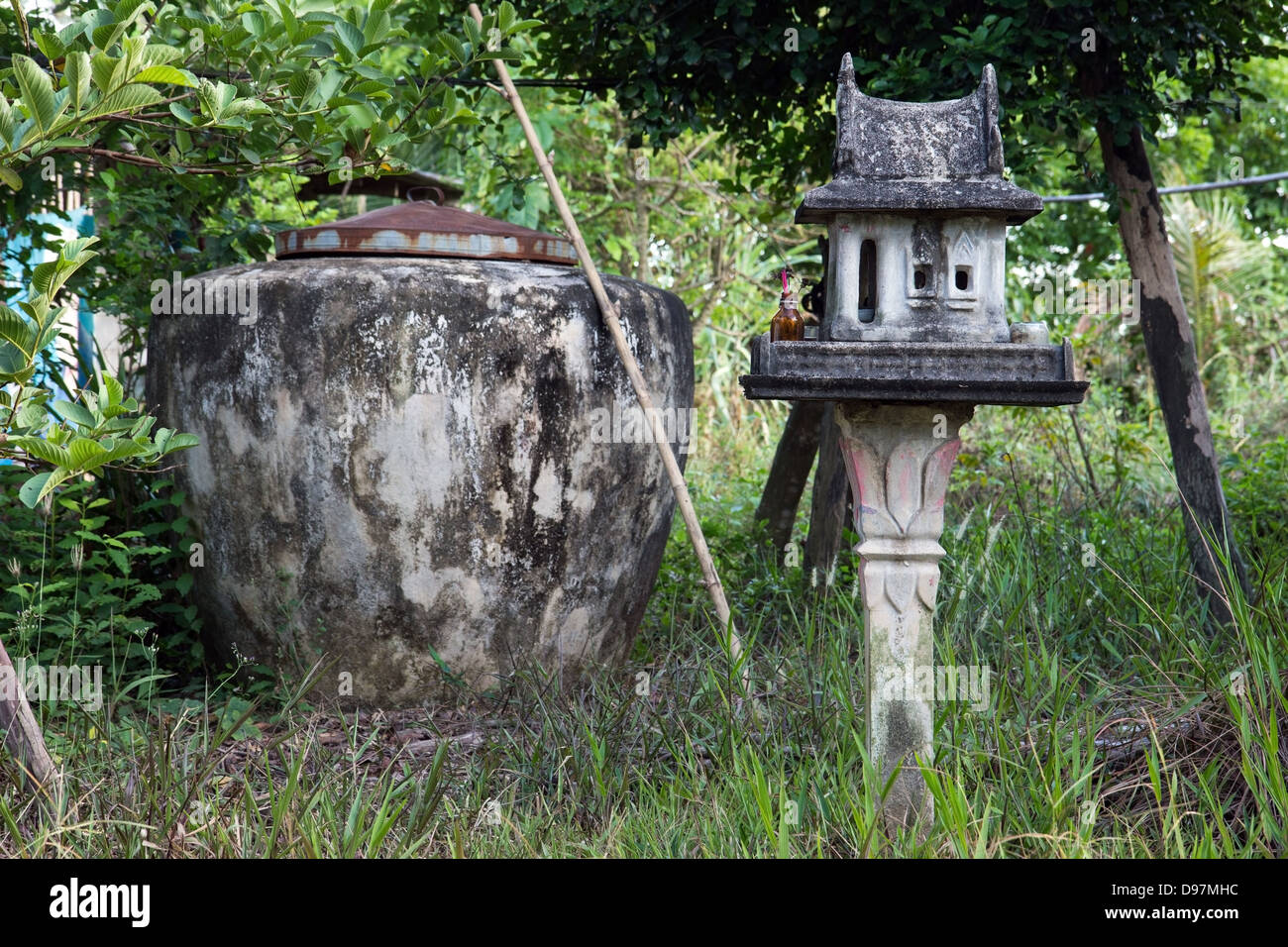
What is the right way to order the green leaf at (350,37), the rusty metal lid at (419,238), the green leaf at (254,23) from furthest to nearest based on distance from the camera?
1. the rusty metal lid at (419,238)
2. the green leaf at (350,37)
3. the green leaf at (254,23)

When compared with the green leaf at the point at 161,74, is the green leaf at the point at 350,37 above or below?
above

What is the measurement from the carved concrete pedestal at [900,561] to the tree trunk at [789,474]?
7.07ft

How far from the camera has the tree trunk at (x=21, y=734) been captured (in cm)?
256

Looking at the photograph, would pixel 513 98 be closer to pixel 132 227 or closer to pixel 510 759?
pixel 132 227

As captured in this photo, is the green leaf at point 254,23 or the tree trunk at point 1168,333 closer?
the green leaf at point 254,23

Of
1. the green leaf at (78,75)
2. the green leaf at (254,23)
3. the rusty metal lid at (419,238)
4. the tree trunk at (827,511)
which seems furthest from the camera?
the tree trunk at (827,511)

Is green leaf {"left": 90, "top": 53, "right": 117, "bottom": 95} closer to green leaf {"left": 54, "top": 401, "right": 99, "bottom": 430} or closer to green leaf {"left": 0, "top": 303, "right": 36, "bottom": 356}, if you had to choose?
green leaf {"left": 0, "top": 303, "right": 36, "bottom": 356}

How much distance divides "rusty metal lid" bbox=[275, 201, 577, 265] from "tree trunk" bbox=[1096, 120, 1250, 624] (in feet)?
6.55

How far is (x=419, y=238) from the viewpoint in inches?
147

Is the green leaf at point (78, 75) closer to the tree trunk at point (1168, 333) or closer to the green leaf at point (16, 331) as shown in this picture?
the green leaf at point (16, 331)

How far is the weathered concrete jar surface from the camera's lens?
350cm

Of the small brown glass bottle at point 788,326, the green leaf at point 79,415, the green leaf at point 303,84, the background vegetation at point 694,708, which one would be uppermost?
the green leaf at point 303,84

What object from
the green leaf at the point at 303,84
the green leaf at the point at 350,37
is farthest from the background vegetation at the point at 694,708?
the green leaf at the point at 303,84
